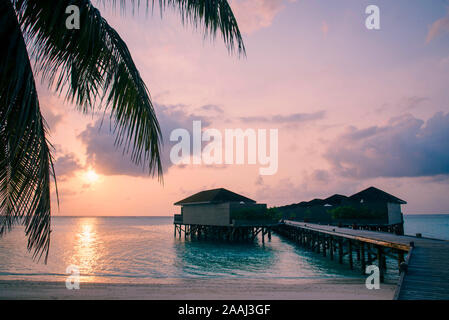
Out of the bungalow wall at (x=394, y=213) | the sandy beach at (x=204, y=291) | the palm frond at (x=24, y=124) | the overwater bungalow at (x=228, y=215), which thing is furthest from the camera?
the bungalow wall at (x=394, y=213)

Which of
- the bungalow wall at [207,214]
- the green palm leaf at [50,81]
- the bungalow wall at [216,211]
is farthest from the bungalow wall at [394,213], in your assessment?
the green palm leaf at [50,81]

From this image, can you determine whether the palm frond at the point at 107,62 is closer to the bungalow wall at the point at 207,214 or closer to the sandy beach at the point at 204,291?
the sandy beach at the point at 204,291

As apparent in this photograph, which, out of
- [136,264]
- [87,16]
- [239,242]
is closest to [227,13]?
[87,16]

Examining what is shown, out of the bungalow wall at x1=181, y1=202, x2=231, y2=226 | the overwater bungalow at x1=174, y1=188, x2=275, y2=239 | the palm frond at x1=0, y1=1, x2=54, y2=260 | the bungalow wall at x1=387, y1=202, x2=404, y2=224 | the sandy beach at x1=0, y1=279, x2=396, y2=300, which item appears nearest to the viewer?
the palm frond at x1=0, y1=1, x2=54, y2=260

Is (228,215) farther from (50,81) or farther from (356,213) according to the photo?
(50,81)

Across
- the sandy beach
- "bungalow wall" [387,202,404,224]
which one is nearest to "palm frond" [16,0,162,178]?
the sandy beach

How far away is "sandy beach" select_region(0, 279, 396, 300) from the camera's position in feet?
34.6

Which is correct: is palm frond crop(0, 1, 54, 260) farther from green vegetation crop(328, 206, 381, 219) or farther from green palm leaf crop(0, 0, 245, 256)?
green vegetation crop(328, 206, 381, 219)

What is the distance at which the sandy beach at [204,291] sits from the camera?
10555 mm

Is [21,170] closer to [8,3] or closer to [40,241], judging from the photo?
[40,241]

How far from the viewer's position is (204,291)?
38.2 ft

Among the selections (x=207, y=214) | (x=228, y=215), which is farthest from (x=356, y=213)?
(x=207, y=214)
